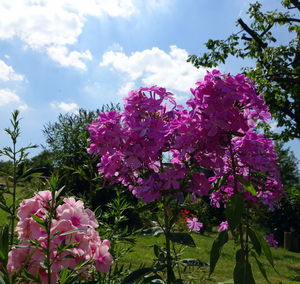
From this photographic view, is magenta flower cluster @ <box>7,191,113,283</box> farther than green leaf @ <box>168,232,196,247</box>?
No

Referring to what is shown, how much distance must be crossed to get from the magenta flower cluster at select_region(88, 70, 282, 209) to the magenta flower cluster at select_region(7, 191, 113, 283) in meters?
0.37

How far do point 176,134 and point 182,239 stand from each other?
55cm

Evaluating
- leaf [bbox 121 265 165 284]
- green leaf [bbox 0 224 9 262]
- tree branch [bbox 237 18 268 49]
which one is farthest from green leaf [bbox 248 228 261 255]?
tree branch [bbox 237 18 268 49]

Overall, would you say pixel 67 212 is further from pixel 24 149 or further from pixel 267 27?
pixel 267 27

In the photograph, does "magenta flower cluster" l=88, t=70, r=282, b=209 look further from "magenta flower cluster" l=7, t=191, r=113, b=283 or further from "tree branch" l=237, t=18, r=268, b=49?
"tree branch" l=237, t=18, r=268, b=49

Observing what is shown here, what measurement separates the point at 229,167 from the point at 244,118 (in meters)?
0.49

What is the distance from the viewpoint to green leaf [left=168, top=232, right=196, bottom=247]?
1925mm

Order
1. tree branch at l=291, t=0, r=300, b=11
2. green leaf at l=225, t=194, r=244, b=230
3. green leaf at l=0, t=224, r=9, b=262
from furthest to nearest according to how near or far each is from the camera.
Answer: tree branch at l=291, t=0, r=300, b=11
green leaf at l=225, t=194, r=244, b=230
green leaf at l=0, t=224, r=9, b=262

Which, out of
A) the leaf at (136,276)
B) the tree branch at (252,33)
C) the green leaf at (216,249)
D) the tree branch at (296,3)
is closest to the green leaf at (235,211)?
the green leaf at (216,249)

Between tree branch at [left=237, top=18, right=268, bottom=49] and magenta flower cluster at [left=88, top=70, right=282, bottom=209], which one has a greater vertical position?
tree branch at [left=237, top=18, right=268, bottom=49]

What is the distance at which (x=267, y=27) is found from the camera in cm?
1548

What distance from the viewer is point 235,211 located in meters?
1.88

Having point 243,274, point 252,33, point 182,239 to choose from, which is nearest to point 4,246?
point 182,239

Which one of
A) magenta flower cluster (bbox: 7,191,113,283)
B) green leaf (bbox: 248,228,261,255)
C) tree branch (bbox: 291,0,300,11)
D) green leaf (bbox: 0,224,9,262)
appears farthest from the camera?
tree branch (bbox: 291,0,300,11)
